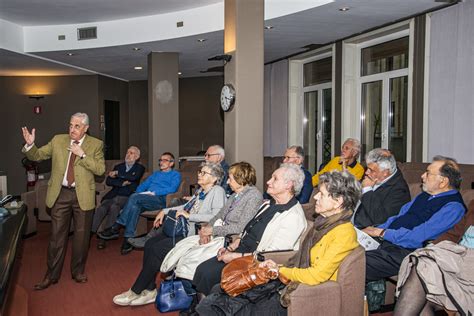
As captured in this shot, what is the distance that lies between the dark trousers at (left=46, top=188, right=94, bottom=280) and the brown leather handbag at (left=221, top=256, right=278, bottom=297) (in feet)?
7.10

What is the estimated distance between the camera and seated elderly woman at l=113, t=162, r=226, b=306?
418cm

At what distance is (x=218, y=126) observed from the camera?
1314 centimetres

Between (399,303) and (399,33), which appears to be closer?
(399,303)

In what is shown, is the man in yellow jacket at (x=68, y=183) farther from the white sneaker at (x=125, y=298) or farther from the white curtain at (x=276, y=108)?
the white curtain at (x=276, y=108)

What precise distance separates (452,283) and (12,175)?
11576 millimetres

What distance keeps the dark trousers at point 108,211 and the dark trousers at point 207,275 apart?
3.20 meters

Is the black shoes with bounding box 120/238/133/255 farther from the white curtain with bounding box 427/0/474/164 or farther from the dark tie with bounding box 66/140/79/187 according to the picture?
the white curtain with bounding box 427/0/474/164

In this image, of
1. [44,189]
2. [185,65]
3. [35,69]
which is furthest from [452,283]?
[35,69]

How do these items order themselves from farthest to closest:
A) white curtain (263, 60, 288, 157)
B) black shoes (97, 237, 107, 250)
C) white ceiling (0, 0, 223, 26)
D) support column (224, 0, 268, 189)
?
1. white curtain (263, 60, 288, 157)
2. white ceiling (0, 0, 223, 26)
3. black shoes (97, 237, 107, 250)
4. support column (224, 0, 268, 189)

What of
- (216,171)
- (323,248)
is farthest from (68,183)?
(323,248)

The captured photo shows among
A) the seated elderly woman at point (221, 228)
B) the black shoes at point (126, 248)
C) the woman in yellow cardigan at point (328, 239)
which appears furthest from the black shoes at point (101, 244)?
the woman in yellow cardigan at point (328, 239)

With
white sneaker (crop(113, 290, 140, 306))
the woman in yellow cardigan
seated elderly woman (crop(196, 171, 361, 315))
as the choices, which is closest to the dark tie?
white sneaker (crop(113, 290, 140, 306))

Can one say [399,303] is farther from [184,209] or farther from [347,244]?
[184,209]

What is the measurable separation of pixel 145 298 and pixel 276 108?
7.59m
